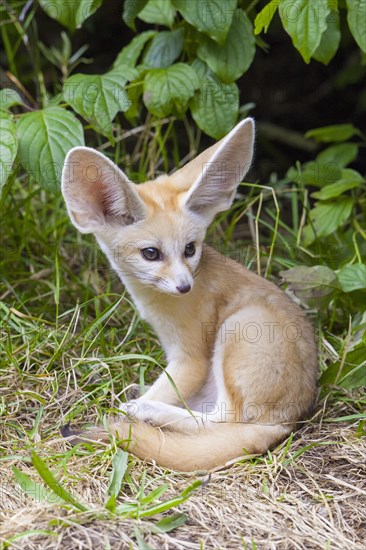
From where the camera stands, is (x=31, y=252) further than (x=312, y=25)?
Yes

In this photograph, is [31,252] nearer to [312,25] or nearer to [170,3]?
[170,3]

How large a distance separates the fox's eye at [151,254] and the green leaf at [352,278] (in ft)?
3.36

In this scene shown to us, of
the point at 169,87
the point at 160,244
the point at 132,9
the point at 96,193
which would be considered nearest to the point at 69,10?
the point at 132,9

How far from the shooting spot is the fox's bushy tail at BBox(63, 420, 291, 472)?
112 inches

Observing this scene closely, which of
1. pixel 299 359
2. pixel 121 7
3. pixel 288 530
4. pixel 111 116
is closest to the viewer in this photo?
pixel 288 530

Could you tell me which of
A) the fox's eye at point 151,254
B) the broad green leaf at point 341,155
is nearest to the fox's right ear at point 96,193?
the fox's eye at point 151,254

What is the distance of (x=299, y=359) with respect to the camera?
3.11 metres

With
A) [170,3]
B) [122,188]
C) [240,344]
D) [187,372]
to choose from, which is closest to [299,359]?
[240,344]

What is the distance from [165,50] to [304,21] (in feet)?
3.98

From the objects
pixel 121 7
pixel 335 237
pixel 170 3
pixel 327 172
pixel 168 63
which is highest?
pixel 170 3

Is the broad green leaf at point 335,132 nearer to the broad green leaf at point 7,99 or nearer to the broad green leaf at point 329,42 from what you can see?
the broad green leaf at point 329,42

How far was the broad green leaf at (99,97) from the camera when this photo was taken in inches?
135

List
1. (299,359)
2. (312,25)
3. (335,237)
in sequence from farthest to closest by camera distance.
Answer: (335,237), (299,359), (312,25)

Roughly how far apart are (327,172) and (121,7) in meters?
2.79
